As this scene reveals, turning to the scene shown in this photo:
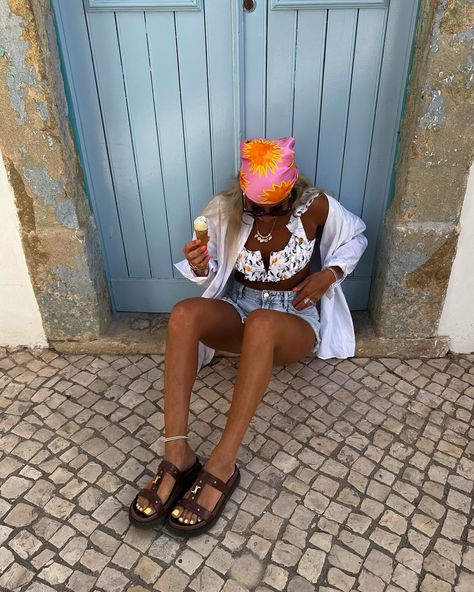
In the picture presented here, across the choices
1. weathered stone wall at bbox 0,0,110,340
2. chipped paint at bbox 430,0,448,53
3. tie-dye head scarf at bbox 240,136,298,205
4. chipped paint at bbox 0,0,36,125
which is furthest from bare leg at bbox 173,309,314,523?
chipped paint at bbox 0,0,36,125

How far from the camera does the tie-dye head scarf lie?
2.22 metres

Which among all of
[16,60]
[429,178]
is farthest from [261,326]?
[16,60]

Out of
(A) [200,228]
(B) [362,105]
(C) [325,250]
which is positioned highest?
(B) [362,105]

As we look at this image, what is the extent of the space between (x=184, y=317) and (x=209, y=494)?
2.55 ft

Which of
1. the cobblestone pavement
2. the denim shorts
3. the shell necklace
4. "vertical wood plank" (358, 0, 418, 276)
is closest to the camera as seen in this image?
the cobblestone pavement

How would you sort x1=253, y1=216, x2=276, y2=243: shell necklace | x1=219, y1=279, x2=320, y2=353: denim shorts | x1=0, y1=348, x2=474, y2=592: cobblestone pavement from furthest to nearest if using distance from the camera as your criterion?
1. x1=219, y1=279, x2=320, y2=353: denim shorts
2. x1=253, y1=216, x2=276, y2=243: shell necklace
3. x1=0, y1=348, x2=474, y2=592: cobblestone pavement

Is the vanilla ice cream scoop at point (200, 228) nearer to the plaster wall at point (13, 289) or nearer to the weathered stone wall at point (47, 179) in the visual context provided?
the weathered stone wall at point (47, 179)

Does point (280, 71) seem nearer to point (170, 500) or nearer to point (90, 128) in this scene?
point (90, 128)

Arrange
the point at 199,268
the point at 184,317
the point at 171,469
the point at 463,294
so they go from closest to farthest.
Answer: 1. the point at 171,469
2. the point at 184,317
3. the point at 199,268
4. the point at 463,294

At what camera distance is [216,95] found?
2.60m

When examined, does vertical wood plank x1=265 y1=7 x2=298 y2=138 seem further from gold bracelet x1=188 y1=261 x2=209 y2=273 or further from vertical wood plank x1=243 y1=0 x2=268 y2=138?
gold bracelet x1=188 y1=261 x2=209 y2=273

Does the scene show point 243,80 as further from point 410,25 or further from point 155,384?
point 155,384

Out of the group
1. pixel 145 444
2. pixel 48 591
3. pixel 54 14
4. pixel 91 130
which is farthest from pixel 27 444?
pixel 54 14

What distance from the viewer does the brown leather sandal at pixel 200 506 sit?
7.11 ft
